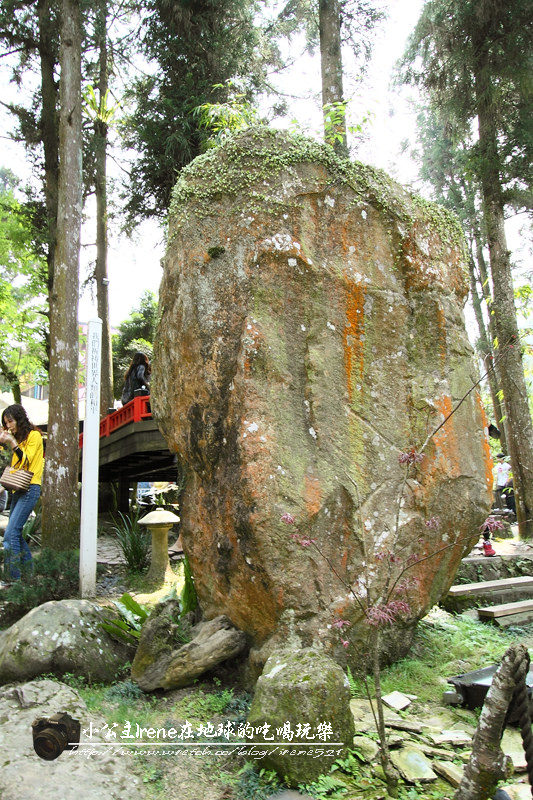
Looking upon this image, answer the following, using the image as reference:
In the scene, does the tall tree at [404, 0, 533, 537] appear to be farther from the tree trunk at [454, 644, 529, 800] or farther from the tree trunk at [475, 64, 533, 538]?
the tree trunk at [454, 644, 529, 800]

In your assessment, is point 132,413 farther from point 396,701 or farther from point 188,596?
point 396,701

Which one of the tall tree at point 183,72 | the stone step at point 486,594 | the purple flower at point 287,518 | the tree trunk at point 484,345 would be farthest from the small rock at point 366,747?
the tree trunk at point 484,345

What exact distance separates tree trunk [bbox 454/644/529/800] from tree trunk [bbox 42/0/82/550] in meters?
6.05

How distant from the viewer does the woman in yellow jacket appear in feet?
19.2

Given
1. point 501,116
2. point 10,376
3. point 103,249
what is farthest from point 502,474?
point 10,376

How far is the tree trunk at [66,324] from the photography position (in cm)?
731

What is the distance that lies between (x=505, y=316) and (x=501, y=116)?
348 centimetres

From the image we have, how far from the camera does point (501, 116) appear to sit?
383 inches

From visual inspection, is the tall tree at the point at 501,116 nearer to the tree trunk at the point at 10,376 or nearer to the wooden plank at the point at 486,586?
the wooden plank at the point at 486,586

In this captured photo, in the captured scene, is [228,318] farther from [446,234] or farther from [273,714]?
[273,714]

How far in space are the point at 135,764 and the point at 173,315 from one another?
267cm

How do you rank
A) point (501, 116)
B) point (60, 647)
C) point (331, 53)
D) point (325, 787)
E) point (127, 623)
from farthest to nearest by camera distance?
1. point (501, 116)
2. point (331, 53)
3. point (127, 623)
4. point (60, 647)
5. point (325, 787)

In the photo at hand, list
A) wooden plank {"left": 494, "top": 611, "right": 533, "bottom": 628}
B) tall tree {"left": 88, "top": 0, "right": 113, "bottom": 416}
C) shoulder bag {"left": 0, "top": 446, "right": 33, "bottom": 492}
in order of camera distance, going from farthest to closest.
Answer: tall tree {"left": 88, "top": 0, "right": 113, "bottom": 416} < shoulder bag {"left": 0, "top": 446, "right": 33, "bottom": 492} < wooden plank {"left": 494, "top": 611, "right": 533, "bottom": 628}

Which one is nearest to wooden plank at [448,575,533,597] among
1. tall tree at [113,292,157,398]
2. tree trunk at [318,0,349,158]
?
tree trunk at [318,0,349,158]
